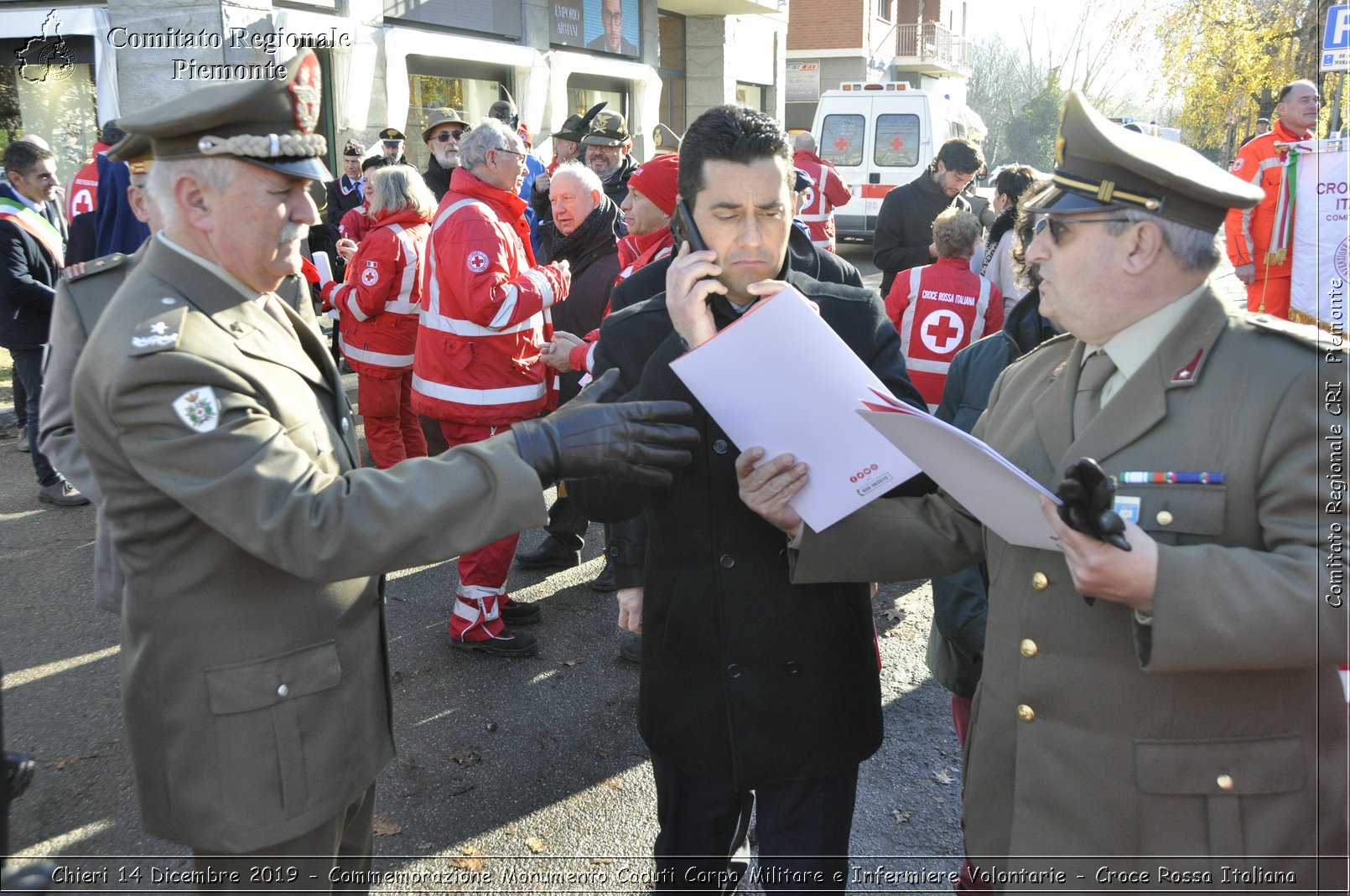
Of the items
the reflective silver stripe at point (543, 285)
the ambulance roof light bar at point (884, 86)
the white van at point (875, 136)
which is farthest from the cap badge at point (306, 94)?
the ambulance roof light bar at point (884, 86)

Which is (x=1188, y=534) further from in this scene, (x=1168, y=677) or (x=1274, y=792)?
(x=1274, y=792)

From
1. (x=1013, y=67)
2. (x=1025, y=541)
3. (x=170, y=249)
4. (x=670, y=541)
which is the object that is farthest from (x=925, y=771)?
(x=1013, y=67)

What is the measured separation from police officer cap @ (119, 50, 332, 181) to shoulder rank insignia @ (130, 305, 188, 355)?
1.11ft

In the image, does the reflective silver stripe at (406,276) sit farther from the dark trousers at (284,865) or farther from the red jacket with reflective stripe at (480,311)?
the dark trousers at (284,865)

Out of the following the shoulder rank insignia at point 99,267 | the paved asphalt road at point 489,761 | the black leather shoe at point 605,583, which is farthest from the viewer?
the black leather shoe at point 605,583

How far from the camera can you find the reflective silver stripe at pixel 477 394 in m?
4.83

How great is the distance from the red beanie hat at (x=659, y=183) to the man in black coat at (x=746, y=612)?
2.52m

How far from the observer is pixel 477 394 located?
4.83 meters

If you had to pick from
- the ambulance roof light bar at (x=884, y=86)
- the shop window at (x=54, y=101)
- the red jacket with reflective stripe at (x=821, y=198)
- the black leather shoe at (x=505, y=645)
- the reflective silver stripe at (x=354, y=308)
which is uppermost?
the ambulance roof light bar at (x=884, y=86)

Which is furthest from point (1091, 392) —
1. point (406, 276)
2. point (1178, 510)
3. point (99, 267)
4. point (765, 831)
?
point (406, 276)

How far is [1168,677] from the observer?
5.66ft

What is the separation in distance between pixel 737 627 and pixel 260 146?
4.71 ft

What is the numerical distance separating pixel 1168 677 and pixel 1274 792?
0.26 metres

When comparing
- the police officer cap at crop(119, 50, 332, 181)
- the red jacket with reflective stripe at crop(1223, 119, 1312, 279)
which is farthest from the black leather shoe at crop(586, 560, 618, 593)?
the red jacket with reflective stripe at crop(1223, 119, 1312, 279)
